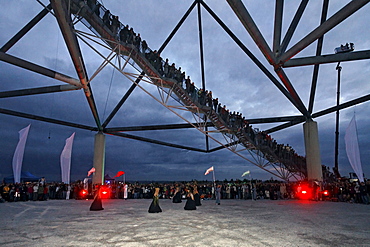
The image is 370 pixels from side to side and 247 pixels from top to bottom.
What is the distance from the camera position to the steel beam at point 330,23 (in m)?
7.81

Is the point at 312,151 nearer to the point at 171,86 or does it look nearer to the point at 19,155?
the point at 171,86

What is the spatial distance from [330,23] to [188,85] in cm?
1322

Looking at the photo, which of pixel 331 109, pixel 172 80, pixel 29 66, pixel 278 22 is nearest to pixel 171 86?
pixel 172 80

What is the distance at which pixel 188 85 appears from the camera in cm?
2088

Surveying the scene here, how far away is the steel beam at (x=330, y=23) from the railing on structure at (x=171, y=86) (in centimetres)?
995

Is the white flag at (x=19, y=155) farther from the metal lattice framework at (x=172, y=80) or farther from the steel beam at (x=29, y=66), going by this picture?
the steel beam at (x=29, y=66)

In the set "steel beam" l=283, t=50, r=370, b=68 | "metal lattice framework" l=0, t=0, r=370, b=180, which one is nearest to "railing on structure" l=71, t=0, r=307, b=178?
"metal lattice framework" l=0, t=0, r=370, b=180

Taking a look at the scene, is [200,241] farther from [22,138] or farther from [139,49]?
[22,138]

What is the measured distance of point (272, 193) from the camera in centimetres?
2734

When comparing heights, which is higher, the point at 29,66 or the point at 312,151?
the point at 29,66

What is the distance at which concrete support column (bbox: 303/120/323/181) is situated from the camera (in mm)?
24391

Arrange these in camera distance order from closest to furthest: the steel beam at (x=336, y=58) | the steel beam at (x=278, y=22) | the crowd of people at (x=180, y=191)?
the steel beam at (x=278, y=22) → the steel beam at (x=336, y=58) → the crowd of people at (x=180, y=191)

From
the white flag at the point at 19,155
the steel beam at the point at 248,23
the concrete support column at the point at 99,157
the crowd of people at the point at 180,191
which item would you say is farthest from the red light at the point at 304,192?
the white flag at the point at 19,155

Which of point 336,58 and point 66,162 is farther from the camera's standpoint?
point 66,162
